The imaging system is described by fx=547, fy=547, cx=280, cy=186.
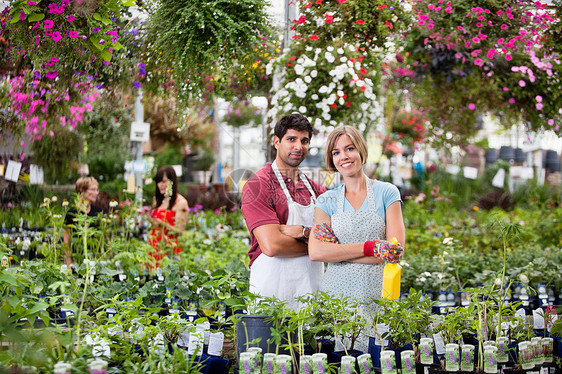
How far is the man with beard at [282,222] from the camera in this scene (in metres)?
1.98

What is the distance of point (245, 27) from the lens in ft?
8.55

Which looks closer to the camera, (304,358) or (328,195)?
(304,358)

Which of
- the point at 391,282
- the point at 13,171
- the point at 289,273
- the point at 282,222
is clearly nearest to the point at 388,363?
the point at 391,282

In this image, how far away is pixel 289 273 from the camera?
205 cm

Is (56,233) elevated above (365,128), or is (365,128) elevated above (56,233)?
(365,128)

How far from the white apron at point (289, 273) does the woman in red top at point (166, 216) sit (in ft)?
5.29

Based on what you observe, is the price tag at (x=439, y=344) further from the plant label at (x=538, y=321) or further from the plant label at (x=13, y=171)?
the plant label at (x=13, y=171)

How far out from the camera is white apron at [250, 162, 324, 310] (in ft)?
6.70

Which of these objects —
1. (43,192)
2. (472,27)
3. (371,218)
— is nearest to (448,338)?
(371,218)

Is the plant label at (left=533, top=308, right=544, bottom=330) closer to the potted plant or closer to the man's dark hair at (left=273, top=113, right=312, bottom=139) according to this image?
the potted plant

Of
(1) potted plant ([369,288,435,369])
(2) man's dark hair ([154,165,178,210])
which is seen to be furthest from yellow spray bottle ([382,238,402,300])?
(2) man's dark hair ([154,165,178,210])

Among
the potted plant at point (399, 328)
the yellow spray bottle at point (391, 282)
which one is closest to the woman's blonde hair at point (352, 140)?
the yellow spray bottle at point (391, 282)

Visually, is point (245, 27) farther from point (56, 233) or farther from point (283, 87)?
point (56, 233)

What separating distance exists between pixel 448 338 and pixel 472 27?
2.05m
